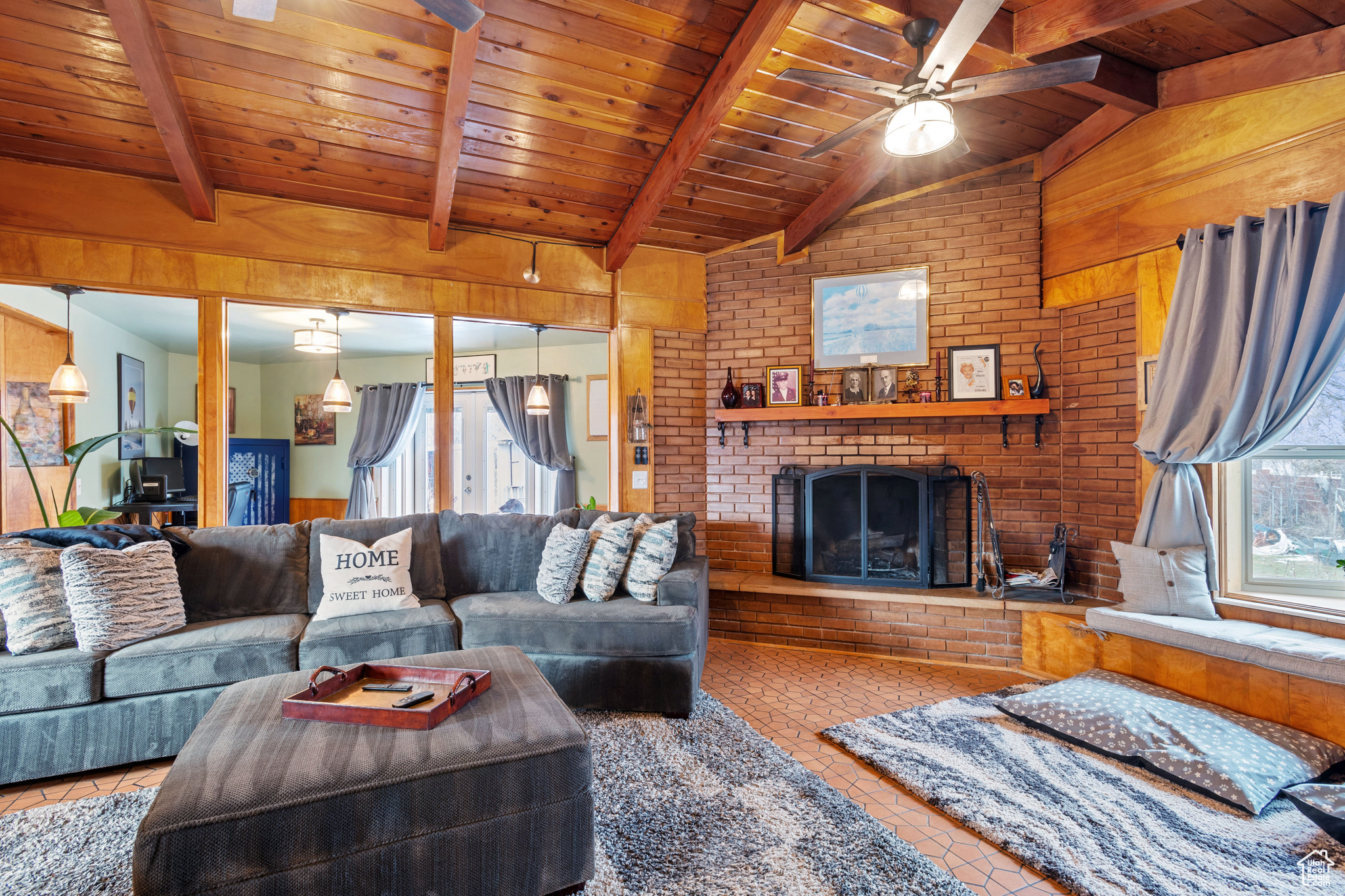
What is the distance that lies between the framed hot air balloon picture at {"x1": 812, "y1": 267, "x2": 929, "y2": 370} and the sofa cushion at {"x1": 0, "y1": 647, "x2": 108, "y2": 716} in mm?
4011

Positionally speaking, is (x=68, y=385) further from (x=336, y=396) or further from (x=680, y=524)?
(x=680, y=524)

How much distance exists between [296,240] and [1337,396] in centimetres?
542

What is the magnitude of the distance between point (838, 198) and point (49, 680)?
14.4ft

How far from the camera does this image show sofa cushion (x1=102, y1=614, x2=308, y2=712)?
7.91 feet

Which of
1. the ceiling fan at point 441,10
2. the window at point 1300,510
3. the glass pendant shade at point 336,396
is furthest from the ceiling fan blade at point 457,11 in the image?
the glass pendant shade at point 336,396

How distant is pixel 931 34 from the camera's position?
8.72 feet

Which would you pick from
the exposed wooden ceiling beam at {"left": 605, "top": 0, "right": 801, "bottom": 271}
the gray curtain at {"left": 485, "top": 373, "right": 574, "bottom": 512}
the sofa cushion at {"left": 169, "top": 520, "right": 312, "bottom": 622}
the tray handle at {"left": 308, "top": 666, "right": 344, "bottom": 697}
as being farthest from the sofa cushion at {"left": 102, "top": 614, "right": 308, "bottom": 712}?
the gray curtain at {"left": 485, "top": 373, "right": 574, "bottom": 512}

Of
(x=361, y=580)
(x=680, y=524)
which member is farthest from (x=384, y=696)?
(x=680, y=524)

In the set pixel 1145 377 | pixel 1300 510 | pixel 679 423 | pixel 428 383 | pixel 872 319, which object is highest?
pixel 872 319

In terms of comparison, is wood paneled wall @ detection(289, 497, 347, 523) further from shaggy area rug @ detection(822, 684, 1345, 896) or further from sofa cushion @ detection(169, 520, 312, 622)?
shaggy area rug @ detection(822, 684, 1345, 896)

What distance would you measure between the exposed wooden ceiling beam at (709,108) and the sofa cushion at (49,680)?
Result: 3.39 m

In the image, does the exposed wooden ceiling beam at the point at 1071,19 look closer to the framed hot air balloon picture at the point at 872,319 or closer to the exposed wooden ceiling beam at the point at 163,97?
the framed hot air balloon picture at the point at 872,319

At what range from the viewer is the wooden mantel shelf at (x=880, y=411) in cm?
370

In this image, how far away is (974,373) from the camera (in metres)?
3.94
